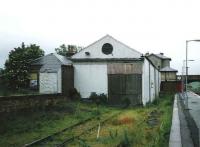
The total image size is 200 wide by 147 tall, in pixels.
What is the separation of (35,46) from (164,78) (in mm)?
55604

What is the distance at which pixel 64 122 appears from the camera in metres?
25.9

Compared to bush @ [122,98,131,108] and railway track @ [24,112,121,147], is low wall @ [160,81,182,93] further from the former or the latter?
railway track @ [24,112,121,147]

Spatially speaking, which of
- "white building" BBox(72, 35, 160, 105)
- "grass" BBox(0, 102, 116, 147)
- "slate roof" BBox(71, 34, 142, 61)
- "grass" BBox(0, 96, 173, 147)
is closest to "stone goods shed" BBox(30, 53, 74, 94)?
"white building" BBox(72, 35, 160, 105)

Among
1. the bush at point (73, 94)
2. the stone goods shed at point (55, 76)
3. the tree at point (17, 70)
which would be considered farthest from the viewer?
the tree at point (17, 70)

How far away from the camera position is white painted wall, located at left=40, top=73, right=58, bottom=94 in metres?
41.1

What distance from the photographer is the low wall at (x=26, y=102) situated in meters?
22.8

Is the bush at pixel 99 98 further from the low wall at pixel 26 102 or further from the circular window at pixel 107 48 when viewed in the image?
the low wall at pixel 26 102

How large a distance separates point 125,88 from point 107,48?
4586mm

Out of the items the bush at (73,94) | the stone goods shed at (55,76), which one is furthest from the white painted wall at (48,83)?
the bush at (73,94)

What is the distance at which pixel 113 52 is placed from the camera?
42.8 metres

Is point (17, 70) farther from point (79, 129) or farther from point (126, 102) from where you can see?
point (79, 129)

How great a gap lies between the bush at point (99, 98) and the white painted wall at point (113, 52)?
3.93 metres

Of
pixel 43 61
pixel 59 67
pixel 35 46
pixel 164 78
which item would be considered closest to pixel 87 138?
pixel 59 67

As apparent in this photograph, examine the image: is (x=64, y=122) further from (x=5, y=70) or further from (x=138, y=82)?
(x=5, y=70)
